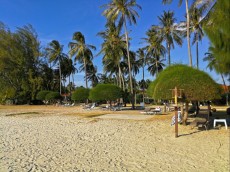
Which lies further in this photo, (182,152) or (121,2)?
(121,2)

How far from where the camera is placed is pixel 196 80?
14742 mm

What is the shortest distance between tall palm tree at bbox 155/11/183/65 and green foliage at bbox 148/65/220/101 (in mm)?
24528

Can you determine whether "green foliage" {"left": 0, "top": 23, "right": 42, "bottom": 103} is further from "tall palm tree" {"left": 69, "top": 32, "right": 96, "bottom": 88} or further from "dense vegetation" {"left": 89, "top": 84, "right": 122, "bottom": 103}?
"dense vegetation" {"left": 89, "top": 84, "right": 122, "bottom": 103}

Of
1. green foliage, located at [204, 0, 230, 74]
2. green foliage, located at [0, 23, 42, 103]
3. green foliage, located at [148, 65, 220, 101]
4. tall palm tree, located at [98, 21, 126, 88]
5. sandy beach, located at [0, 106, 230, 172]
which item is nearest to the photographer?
sandy beach, located at [0, 106, 230, 172]

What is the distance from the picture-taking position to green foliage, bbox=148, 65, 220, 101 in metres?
14.5

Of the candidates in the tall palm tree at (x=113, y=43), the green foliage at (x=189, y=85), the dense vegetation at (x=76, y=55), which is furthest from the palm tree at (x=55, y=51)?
the green foliage at (x=189, y=85)

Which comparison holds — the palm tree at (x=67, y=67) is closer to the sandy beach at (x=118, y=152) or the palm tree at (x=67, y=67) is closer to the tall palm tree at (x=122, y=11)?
the tall palm tree at (x=122, y=11)

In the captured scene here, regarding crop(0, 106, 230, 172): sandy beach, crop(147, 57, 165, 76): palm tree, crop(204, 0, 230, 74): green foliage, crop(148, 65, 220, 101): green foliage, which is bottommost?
crop(0, 106, 230, 172): sandy beach

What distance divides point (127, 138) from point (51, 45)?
169ft

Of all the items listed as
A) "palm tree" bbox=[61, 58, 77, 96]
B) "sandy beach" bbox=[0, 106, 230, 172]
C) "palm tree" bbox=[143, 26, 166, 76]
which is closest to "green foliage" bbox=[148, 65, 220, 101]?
"sandy beach" bbox=[0, 106, 230, 172]

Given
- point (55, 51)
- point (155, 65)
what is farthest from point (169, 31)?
point (55, 51)

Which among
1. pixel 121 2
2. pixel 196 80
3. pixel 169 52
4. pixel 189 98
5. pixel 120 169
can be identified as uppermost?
pixel 121 2

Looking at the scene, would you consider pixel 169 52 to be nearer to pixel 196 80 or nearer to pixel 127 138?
pixel 196 80

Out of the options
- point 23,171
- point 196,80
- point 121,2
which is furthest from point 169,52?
point 23,171
